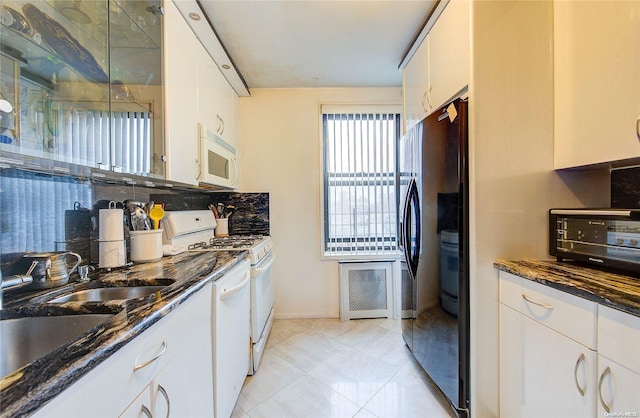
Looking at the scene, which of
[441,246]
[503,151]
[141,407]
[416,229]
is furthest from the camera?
[416,229]

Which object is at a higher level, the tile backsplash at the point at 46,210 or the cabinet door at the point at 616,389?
the tile backsplash at the point at 46,210

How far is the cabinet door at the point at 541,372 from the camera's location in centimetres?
90

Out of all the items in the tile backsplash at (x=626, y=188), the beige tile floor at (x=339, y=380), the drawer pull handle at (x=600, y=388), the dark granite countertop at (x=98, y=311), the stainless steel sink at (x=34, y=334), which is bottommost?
the beige tile floor at (x=339, y=380)

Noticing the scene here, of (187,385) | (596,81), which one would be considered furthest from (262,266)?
(596,81)

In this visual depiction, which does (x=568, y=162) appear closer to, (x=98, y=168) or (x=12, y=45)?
(x=98, y=168)

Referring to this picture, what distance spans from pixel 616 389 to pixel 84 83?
2.15m

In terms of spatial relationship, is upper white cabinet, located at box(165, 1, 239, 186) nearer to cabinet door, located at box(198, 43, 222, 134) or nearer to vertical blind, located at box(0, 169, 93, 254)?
cabinet door, located at box(198, 43, 222, 134)

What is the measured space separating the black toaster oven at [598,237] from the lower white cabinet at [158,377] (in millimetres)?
1714

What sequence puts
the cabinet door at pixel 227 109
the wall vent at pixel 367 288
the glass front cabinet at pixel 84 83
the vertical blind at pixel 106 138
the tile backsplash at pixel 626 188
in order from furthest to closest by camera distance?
1. the wall vent at pixel 367 288
2. the cabinet door at pixel 227 109
3. the tile backsplash at pixel 626 188
4. the vertical blind at pixel 106 138
5. the glass front cabinet at pixel 84 83

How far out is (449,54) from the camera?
4.81 ft

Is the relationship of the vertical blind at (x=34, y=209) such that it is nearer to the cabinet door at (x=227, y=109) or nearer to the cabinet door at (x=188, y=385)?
the cabinet door at (x=188, y=385)

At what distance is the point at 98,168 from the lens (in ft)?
3.17

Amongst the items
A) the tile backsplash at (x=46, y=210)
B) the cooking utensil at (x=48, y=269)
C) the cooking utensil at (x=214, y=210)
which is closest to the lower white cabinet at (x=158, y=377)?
the cooking utensil at (x=48, y=269)

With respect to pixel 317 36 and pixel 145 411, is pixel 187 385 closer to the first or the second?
pixel 145 411
